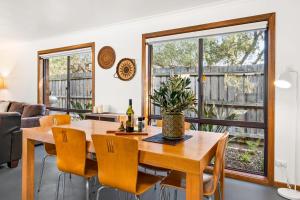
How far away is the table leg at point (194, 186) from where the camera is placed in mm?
1307

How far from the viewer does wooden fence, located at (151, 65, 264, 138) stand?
3.04m

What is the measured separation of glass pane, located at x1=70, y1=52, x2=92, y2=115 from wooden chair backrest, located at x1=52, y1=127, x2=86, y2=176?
3009mm

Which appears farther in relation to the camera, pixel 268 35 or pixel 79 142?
pixel 268 35

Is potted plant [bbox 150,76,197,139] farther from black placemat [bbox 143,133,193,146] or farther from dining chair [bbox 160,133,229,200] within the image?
dining chair [bbox 160,133,229,200]

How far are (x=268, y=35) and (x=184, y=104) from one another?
1885mm

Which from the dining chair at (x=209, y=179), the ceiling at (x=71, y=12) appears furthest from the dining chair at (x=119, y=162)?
the ceiling at (x=71, y=12)

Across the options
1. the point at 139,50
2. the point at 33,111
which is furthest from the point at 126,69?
the point at 33,111

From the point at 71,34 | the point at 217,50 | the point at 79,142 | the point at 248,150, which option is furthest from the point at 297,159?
the point at 71,34

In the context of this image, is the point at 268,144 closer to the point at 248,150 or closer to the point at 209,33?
the point at 248,150

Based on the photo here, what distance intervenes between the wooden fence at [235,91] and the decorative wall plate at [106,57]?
5.00 ft

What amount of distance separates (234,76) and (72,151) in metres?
2.50

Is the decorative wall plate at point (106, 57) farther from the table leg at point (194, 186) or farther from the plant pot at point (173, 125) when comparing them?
the table leg at point (194, 186)

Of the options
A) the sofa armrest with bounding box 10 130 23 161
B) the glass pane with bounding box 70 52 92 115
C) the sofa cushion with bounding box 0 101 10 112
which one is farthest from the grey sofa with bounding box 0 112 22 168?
the sofa cushion with bounding box 0 101 10 112

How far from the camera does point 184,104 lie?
5.75 feet
